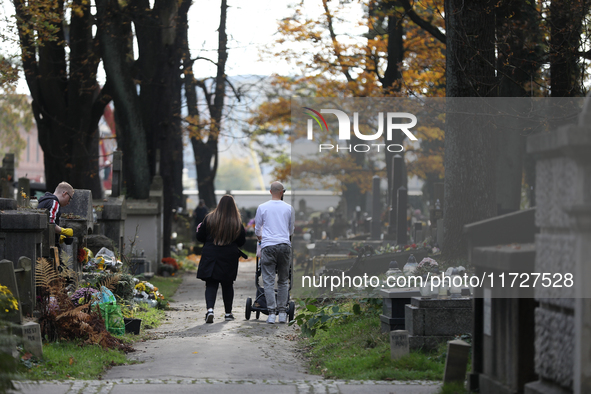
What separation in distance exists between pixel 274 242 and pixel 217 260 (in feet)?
2.81

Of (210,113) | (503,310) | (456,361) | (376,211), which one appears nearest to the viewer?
(503,310)

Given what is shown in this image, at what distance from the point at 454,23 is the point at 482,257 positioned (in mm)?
7042

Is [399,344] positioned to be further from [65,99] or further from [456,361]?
[65,99]

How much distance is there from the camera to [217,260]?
10672 mm

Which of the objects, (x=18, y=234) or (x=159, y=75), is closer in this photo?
(x=18, y=234)

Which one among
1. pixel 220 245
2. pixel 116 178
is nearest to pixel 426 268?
pixel 220 245

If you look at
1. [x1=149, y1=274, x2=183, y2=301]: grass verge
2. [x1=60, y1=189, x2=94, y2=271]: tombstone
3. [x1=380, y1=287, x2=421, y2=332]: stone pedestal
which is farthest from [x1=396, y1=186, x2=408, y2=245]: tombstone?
[x1=380, y1=287, x2=421, y2=332]: stone pedestal

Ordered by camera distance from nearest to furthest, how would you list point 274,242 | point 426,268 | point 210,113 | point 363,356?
point 363,356, point 426,268, point 274,242, point 210,113

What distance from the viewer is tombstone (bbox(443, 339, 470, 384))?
6152mm

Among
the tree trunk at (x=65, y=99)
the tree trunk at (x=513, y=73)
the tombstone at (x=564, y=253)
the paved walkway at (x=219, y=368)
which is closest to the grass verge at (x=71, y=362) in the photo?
the paved walkway at (x=219, y=368)

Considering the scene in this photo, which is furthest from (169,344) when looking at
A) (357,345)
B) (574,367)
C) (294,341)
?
(574,367)

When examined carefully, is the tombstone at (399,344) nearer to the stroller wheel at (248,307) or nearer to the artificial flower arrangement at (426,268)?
the artificial flower arrangement at (426,268)

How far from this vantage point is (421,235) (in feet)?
56.2

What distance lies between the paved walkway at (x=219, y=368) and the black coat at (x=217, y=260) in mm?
684
